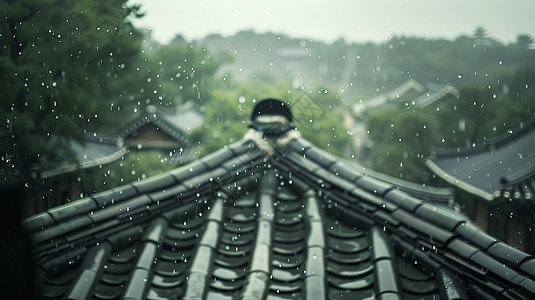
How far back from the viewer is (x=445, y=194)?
7094 mm

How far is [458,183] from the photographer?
10.9 metres

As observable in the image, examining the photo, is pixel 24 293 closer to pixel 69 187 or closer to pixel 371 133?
pixel 69 187

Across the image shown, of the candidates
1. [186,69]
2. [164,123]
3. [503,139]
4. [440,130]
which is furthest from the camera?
[186,69]

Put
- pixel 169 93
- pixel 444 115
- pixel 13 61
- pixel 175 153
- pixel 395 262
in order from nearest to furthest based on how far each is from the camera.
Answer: pixel 395 262 → pixel 13 61 → pixel 444 115 → pixel 175 153 → pixel 169 93

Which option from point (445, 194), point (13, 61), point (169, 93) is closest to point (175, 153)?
point (169, 93)

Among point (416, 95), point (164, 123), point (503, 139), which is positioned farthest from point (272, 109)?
point (416, 95)

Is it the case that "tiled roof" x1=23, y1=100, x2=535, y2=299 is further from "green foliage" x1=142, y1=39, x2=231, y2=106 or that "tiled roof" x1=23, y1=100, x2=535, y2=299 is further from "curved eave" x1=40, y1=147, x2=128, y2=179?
"green foliage" x1=142, y1=39, x2=231, y2=106

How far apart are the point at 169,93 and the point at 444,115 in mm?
12874

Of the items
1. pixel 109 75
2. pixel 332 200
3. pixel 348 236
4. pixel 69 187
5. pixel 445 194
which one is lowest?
pixel 348 236

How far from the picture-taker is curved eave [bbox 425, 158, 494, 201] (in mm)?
9403

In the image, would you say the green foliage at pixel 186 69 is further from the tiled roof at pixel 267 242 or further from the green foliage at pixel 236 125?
the tiled roof at pixel 267 242

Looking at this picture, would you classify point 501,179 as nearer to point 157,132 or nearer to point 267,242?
point 267,242

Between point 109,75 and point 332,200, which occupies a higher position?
point 109,75

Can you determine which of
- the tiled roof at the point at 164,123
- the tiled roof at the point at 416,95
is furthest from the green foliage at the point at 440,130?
Result: the tiled roof at the point at 164,123
